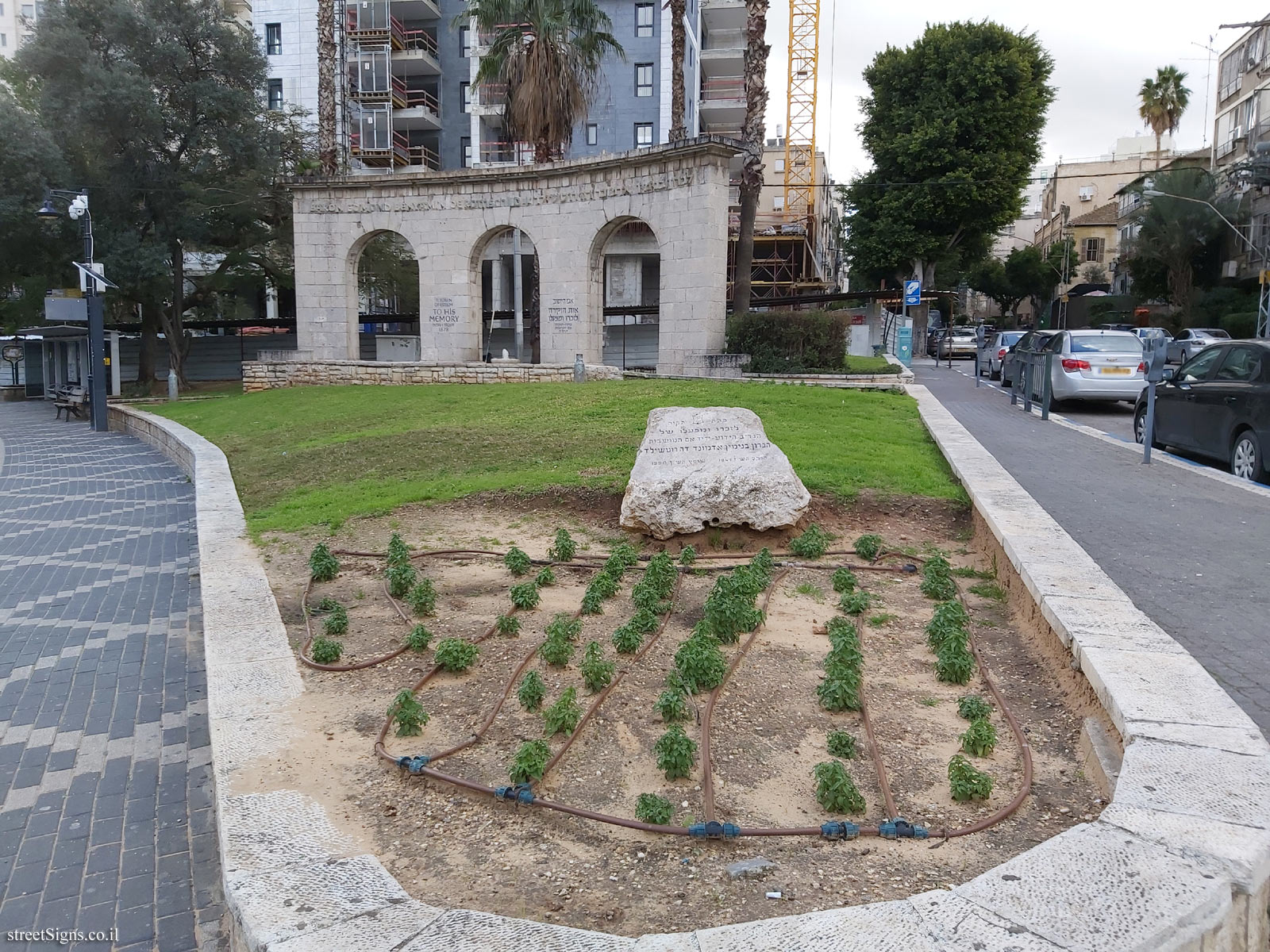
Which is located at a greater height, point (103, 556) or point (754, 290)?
point (754, 290)

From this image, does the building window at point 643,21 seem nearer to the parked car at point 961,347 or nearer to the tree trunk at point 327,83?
the tree trunk at point 327,83

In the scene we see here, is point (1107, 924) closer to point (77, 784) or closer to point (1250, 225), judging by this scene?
point (77, 784)

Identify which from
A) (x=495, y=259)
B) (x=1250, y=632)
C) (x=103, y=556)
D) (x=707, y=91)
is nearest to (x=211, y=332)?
(x=495, y=259)

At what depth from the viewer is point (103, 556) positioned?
28.0ft

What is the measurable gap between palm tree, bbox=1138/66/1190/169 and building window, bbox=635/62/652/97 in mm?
40856

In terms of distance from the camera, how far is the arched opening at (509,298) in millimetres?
32844

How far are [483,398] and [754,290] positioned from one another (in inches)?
1313

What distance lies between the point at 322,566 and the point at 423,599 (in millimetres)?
1268

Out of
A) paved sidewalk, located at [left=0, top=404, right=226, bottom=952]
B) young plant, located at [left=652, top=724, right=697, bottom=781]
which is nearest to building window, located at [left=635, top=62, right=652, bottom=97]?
paved sidewalk, located at [left=0, top=404, right=226, bottom=952]

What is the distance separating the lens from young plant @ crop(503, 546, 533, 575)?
6.71m

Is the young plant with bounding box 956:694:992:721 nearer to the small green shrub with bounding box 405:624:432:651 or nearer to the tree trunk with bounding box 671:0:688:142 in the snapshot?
the small green shrub with bounding box 405:624:432:651

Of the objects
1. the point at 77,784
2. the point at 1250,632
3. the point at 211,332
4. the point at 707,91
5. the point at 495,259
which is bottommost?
the point at 77,784

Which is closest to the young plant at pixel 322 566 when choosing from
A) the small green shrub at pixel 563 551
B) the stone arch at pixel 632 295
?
the small green shrub at pixel 563 551

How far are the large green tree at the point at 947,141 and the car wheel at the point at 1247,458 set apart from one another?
33.5 m
